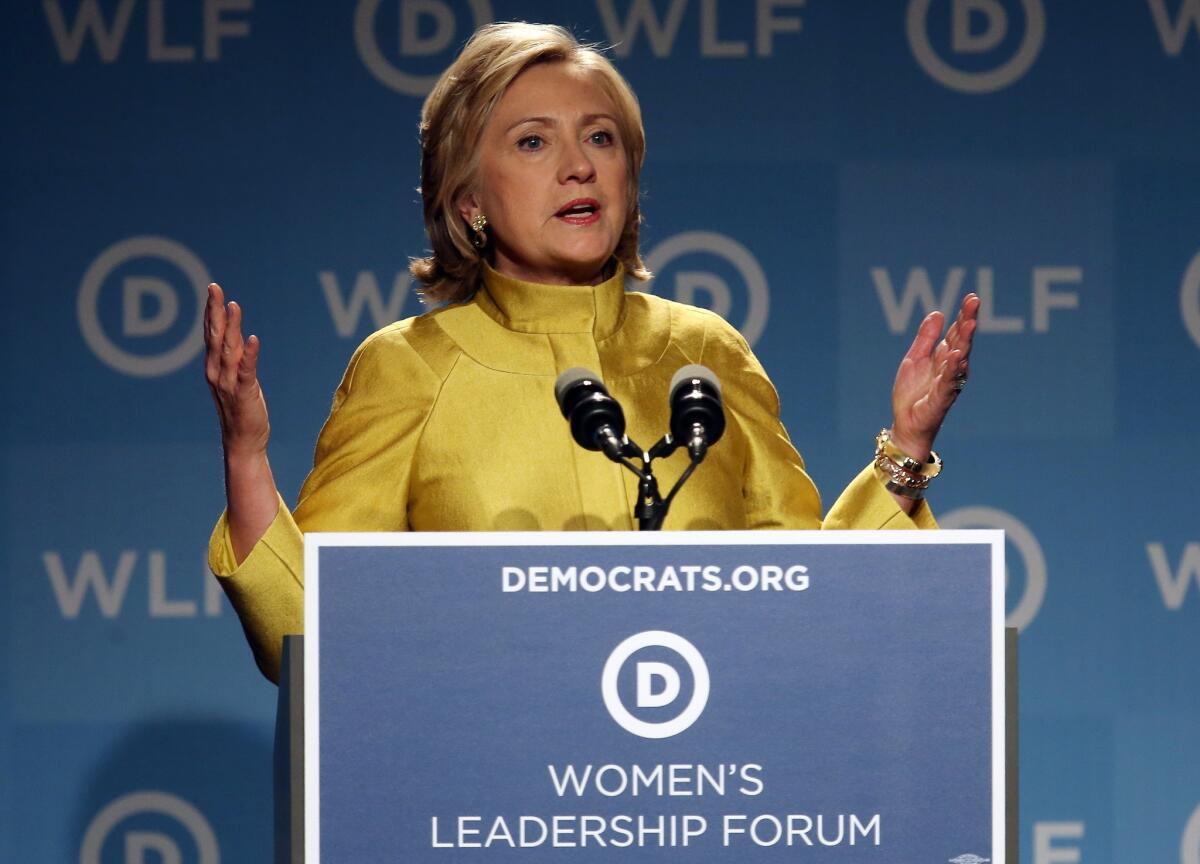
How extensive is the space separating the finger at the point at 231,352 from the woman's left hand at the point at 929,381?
0.71 meters

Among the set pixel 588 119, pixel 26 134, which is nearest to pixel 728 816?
pixel 588 119

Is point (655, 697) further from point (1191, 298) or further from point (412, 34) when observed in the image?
point (1191, 298)

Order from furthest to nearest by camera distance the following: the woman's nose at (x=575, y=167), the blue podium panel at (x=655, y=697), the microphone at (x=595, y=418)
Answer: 1. the woman's nose at (x=575, y=167)
2. the microphone at (x=595, y=418)
3. the blue podium panel at (x=655, y=697)

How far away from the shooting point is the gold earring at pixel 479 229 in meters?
2.18

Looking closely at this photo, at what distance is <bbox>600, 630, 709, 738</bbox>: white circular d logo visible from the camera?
4.99 ft

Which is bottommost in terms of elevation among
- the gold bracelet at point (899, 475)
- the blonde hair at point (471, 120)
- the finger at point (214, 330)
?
the gold bracelet at point (899, 475)

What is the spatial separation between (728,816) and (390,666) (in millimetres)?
316

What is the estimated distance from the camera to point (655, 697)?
4.99 ft

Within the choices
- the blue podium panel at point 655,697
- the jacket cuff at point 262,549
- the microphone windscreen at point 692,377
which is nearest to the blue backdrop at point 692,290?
the jacket cuff at point 262,549

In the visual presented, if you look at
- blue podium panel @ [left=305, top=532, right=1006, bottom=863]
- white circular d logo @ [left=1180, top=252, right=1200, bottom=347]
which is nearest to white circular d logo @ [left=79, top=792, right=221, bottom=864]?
blue podium panel @ [left=305, top=532, right=1006, bottom=863]

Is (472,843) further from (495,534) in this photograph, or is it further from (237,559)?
(237,559)

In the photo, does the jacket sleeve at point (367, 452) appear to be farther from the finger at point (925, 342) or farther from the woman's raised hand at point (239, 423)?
the finger at point (925, 342)

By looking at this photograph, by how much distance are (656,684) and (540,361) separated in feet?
2.16

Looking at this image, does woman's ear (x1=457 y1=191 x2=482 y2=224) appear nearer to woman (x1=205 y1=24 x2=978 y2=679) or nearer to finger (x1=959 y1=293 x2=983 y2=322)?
woman (x1=205 y1=24 x2=978 y2=679)
